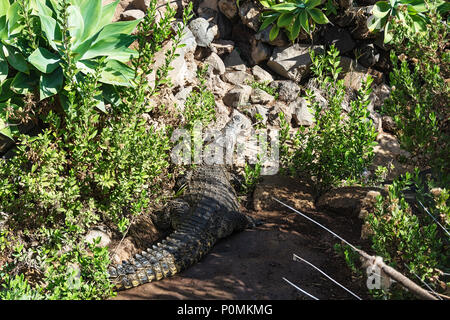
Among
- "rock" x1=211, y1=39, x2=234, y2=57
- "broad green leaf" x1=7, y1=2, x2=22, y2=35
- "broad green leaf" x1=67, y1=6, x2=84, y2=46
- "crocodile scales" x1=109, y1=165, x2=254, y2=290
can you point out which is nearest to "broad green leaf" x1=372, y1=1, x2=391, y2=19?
"rock" x1=211, y1=39, x2=234, y2=57

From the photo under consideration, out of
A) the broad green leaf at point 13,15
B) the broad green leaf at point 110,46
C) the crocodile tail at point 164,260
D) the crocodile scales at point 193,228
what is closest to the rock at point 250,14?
the crocodile scales at point 193,228

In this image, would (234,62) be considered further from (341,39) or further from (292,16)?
(341,39)

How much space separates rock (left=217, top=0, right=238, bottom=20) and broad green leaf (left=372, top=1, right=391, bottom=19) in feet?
7.35

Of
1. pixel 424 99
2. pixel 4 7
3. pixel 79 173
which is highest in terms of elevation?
pixel 4 7

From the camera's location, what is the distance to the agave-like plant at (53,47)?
12.6 ft

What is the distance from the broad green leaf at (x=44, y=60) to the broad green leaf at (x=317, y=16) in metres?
4.09

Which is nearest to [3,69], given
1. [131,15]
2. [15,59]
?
[15,59]

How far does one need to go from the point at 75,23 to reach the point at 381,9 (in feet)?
15.0

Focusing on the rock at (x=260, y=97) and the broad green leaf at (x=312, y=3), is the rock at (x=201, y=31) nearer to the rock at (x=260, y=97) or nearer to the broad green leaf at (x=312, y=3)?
the rock at (x=260, y=97)

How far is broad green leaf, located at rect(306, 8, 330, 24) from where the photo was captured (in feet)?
21.2

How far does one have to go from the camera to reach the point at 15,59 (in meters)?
3.98

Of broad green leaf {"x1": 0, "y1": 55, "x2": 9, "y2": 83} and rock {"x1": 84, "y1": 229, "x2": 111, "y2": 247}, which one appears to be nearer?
broad green leaf {"x1": 0, "y1": 55, "x2": 9, "y2": 83}

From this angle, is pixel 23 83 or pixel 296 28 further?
pixel 296 28

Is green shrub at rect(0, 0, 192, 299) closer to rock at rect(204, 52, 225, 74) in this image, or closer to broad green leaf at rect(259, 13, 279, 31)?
rock at rect(204, 52, 225, 74)
